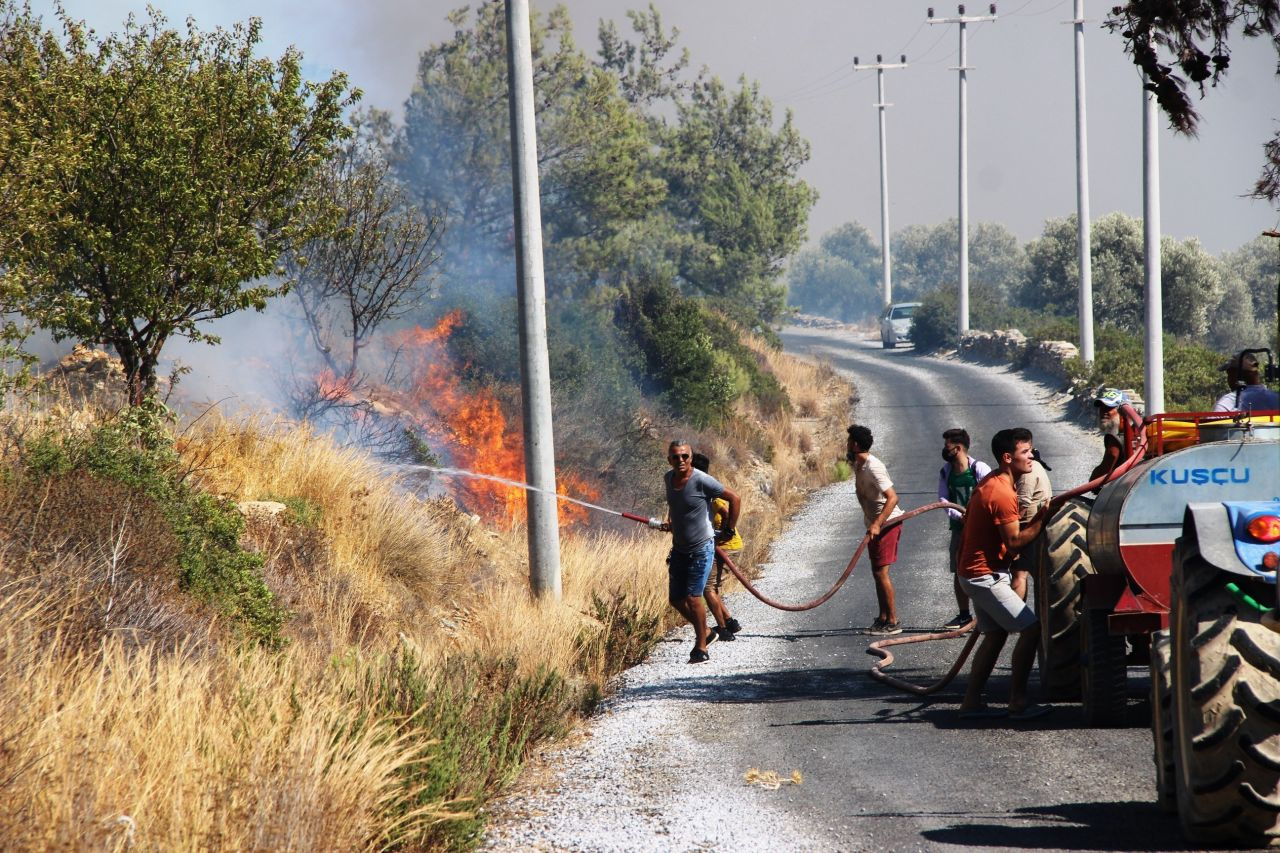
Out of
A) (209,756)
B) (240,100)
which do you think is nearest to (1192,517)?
(209,756)

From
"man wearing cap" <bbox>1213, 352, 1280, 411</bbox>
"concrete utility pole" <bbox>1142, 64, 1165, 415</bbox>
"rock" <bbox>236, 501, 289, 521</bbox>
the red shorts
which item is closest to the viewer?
"man wearing cap" <bbox>1213, 352, 1280, 411</bbox>

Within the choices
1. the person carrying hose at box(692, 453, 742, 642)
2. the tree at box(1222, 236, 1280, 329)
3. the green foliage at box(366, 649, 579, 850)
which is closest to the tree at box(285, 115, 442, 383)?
the person carrying hose at box(692, 453, 742, 642)

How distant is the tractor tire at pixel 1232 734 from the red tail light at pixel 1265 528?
31cm

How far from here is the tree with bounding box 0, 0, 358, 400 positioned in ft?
36.9

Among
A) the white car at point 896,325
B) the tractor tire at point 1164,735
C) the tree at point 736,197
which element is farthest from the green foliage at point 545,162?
the tractor tire at point 1164,735

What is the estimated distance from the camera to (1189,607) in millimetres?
5852

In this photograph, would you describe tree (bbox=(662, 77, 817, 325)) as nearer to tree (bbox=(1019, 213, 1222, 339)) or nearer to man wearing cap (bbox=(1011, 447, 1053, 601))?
tree (bbox=(1019, 213, 1222, 339))

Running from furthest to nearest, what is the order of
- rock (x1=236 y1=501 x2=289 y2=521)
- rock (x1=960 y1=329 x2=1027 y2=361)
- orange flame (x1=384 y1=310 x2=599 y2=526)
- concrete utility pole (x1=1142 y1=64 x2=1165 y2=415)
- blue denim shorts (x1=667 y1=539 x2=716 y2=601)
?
1. rock (x1=960 y1=329 x2=1027 y2=361)
2. concrete utility pole (x1=1142 y1=64 x2=1165 y2=415)
3. orange flame (x1=384 y1=310 x2=599 y2=526)
4. rock (x1=236 y1=501 x2=289 y2=521)
5. blue denim shorts (x1=667 y1=539 x2=716 y2=601)

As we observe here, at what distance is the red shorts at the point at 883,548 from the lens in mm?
12164

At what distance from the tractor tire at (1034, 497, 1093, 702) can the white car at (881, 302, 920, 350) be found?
159ft

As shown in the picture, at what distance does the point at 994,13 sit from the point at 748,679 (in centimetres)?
4934

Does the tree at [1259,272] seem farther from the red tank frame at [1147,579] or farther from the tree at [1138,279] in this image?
the red tank frame at [1147,579]

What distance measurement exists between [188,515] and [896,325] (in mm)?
50150

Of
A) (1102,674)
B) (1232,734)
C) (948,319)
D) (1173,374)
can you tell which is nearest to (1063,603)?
(1102,674)
